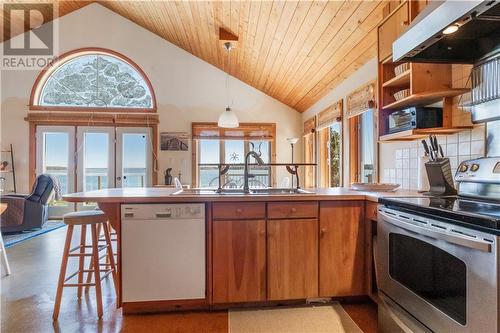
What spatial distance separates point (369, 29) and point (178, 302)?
9.56 ft

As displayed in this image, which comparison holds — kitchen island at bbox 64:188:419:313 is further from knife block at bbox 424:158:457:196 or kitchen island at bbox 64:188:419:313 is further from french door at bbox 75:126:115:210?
french door at bbox 75:126:115:210

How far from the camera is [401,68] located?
2.24 m

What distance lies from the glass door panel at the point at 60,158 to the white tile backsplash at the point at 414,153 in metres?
6.09

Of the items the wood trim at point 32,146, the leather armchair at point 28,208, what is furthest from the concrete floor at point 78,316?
the wood trim at point 32,146

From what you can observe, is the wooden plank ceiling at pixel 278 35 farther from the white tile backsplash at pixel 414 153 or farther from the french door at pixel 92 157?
the french door at pixel 92 157

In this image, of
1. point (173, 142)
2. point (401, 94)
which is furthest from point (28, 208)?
point (401, 94)

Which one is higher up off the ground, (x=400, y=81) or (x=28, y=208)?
(x=400, y=81)

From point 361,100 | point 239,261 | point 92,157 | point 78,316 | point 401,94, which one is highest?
point 361,100

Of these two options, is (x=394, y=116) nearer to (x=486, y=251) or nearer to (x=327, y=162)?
(x=486, y=251)

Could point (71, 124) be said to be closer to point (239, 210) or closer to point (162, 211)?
point (162, 211)

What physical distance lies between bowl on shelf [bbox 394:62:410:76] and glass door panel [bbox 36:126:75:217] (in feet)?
20.5

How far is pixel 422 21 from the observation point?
5.02 ft

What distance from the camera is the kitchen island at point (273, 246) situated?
2084 mm

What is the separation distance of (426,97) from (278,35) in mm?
2128
